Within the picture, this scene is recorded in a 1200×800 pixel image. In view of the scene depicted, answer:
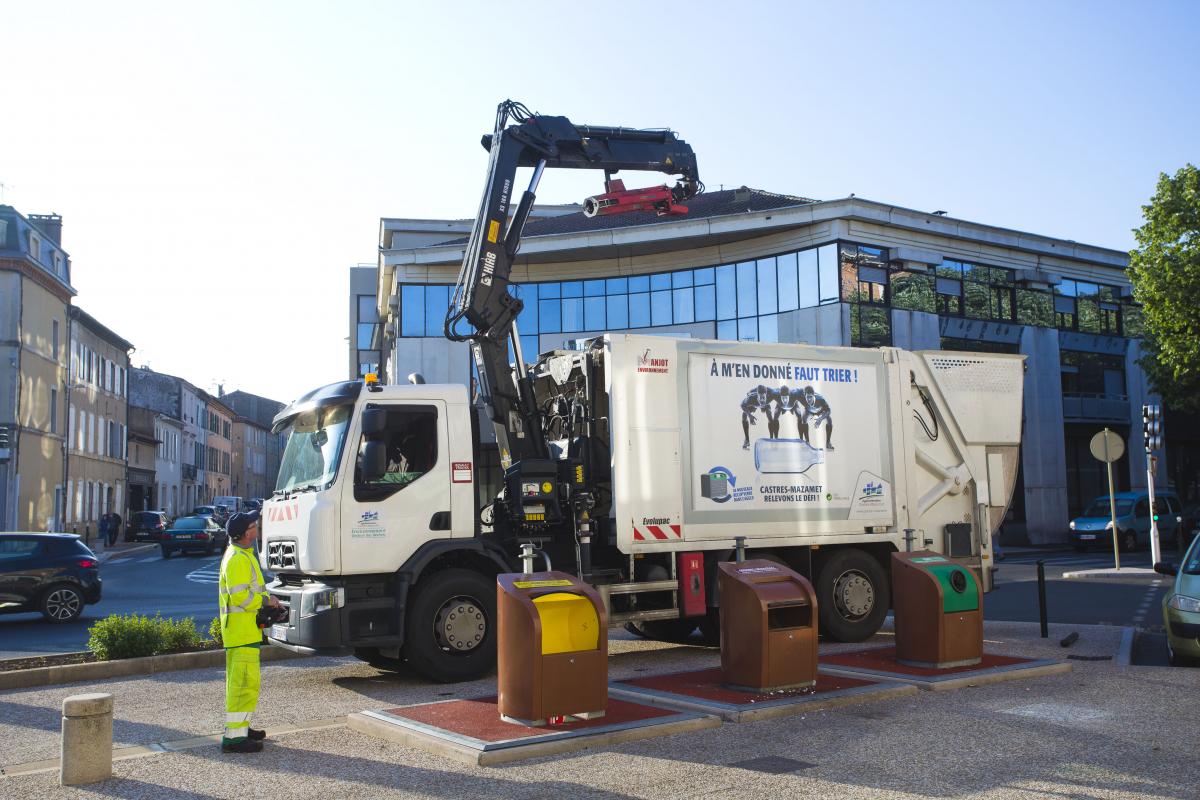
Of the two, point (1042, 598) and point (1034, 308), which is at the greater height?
point (1034, 308)

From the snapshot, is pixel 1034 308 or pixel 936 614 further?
pixel 1034 308

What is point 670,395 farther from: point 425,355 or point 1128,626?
point 425,355

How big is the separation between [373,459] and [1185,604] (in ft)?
25.4

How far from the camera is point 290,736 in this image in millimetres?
8086

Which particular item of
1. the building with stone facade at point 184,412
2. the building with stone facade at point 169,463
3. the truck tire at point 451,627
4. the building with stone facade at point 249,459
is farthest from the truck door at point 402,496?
the building with stone facade at point 249,459

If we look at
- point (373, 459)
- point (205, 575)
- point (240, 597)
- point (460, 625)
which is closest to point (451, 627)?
point (460, 625)

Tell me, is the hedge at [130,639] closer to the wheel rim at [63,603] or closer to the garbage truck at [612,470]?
the garbage truck at [612,470]

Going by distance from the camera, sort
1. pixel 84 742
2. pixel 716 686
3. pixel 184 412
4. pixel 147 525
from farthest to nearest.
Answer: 1. pixel 184 412
2. pixel 147 525
3. pixel 716 686
4. pixel 84 742

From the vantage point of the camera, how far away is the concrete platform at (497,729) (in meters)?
7.12

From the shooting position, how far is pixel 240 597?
7844 millimetres

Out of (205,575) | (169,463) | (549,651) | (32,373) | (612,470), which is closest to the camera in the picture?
(549,651)

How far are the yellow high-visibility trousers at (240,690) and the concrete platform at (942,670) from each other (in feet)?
16.8

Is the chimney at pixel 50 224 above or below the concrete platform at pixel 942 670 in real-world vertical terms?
above

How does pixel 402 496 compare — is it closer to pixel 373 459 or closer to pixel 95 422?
pixel 373 459
